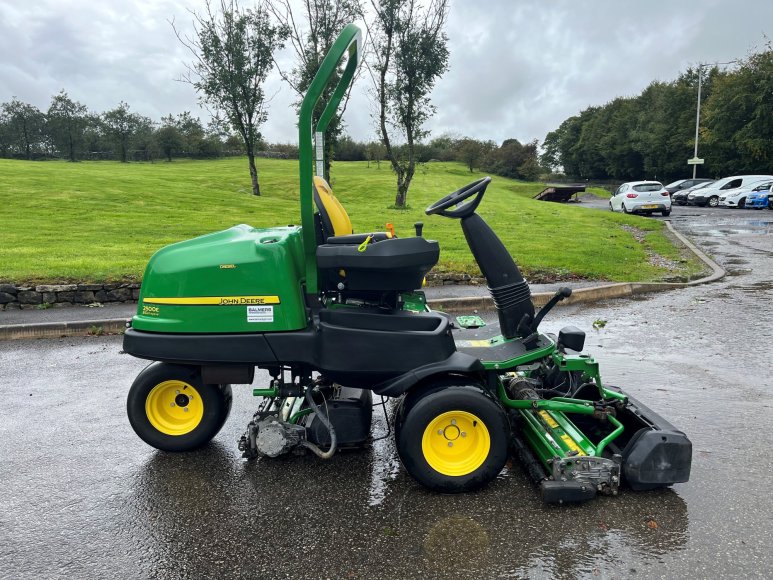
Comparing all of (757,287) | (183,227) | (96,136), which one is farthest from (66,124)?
(757,287)

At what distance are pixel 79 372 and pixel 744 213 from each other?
25.6 meters

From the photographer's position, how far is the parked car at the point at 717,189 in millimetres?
29166

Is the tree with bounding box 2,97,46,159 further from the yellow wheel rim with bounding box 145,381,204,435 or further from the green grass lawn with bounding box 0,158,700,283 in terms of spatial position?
the yellow wheel rim with bounding box 145,381,204,435

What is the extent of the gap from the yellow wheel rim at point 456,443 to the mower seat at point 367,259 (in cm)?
81

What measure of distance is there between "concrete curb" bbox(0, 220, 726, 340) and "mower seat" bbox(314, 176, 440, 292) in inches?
181

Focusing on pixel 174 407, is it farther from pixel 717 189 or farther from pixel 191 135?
→ pixel 191 135

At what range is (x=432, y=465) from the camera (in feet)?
11.4

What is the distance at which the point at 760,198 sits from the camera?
26500 mm

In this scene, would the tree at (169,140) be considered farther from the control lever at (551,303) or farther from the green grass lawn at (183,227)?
the control lever at (551,303)

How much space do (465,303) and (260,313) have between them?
5251 mm

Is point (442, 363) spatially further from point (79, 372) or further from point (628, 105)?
point (628, 105)

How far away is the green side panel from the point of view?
3.50 m

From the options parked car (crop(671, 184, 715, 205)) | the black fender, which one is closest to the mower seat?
the black fender

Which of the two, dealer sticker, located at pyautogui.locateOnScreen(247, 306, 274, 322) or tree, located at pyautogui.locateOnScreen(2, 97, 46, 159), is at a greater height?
tree, located at pyautogui.locateOnScreen(2, 97, 46, 159)
